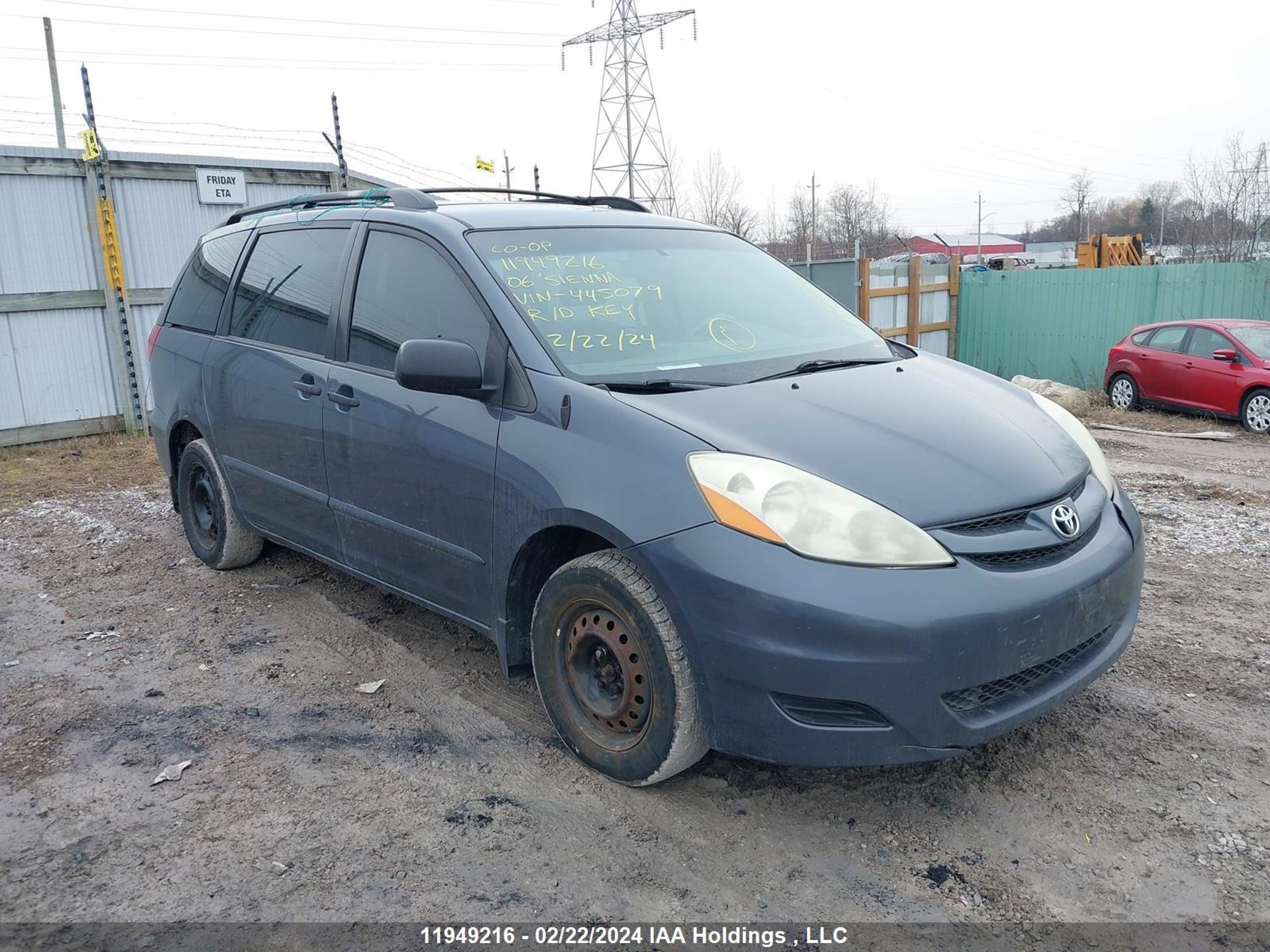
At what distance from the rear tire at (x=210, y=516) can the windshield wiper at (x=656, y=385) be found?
111 inches

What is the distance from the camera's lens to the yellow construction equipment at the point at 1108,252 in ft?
84.6

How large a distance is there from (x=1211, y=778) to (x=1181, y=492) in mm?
4675

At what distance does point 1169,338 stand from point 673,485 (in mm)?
12697

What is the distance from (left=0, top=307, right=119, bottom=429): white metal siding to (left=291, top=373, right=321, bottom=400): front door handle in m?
7.09

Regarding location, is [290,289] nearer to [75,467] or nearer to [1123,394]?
[75,467]

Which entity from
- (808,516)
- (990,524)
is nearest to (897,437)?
(990,524)

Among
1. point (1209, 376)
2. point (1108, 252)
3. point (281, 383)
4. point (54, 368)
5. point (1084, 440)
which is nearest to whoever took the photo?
point (1084, 440)

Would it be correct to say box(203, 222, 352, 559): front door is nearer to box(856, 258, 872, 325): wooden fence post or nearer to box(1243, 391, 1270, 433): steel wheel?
box(1243, 391, 1270, 433): steel wheel

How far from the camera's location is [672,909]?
258 centimetres

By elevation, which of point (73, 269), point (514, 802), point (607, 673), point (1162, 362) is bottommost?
point (514, 802)

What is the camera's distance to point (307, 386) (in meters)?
4.23

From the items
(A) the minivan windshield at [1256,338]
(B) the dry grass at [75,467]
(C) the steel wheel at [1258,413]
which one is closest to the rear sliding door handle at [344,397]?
(B) the dry grass at [75,467]

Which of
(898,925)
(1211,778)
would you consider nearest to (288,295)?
(898,925)

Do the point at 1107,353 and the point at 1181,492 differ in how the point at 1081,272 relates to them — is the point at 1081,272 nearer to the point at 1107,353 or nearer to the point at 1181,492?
the point at 1107,353
